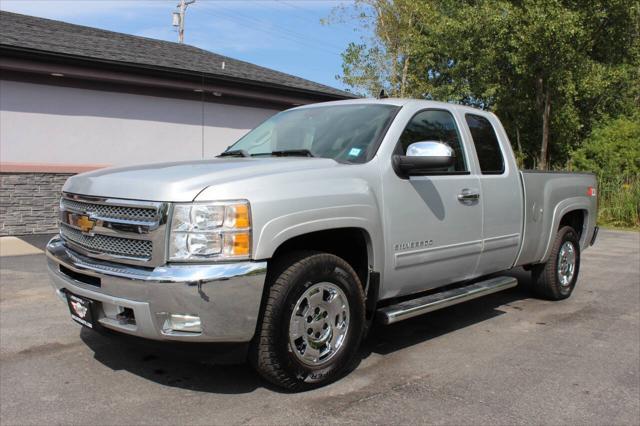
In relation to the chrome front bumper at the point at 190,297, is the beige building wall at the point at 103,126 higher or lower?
higher

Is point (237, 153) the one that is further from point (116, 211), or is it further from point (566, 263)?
point (566, 263)

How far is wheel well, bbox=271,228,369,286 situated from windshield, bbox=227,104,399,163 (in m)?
0.55

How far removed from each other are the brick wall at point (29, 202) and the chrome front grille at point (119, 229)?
7.49 meters

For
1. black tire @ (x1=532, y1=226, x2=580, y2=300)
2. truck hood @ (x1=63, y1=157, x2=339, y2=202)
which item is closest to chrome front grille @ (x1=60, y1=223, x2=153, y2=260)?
truck hood @ (x1=63, y1=157, x2=339, y2=202)

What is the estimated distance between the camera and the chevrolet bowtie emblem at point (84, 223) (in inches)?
145

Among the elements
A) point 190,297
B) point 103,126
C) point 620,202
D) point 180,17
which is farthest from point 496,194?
point 180,17

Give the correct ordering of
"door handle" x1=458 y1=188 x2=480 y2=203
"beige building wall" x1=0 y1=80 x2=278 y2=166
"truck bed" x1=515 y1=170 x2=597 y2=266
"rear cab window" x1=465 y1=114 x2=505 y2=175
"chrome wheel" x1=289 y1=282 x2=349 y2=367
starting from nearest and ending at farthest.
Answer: "chrome wheel" x1=289 y1=282 x2=349 y2=367
"door handle" x1=458 y1=188 x2=480 y2=203
"rear cab window" x1=465 y1=114 x2=505 y2=175
"truck bed" x1=515 y1=170 x2=597 y2=266
"beige building wall" x1=0 y1=80 x2=278 y2=166

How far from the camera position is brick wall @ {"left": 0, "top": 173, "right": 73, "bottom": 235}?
10.4 meters

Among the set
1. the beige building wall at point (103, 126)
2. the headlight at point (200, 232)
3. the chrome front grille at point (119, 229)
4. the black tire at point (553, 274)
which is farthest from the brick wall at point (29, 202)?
the black tire at point (553, 274)

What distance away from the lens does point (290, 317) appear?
358cm

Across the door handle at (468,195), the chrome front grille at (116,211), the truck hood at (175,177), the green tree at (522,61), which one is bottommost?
the chrome front grille at (116,211)

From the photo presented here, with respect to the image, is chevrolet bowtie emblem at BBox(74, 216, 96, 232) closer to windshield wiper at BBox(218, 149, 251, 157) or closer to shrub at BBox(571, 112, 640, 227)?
windshield wiper at BBox(218, 149, 251, 157)

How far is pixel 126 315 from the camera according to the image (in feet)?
11.3

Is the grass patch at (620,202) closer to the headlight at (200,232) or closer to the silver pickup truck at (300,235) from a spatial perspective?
the silver pickup truck at (300,235)
